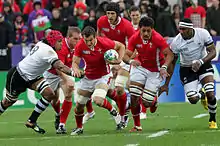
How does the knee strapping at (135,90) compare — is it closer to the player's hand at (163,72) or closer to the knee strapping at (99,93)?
the knee strapping at (99,93)

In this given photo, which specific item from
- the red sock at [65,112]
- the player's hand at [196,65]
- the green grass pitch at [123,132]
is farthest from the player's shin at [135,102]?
the red sock at [65,112]

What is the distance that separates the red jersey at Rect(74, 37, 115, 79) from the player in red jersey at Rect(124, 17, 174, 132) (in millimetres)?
477

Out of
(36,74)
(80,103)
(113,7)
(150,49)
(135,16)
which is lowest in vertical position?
(80,103)

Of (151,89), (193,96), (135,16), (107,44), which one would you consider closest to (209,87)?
(193,96)

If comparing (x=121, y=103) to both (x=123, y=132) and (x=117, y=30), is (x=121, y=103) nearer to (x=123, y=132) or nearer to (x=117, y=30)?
(x=123, y=132)

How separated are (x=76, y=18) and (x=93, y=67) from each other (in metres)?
10.1

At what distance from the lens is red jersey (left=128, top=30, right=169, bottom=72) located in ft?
54.4

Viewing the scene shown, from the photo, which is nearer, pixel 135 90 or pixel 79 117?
pixel 79 117

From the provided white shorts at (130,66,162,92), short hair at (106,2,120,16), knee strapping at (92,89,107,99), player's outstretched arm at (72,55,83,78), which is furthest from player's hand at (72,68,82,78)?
short hair at (106,2,120,16)

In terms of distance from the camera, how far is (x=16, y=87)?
55.4ft

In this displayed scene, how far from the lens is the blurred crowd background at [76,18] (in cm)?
2619

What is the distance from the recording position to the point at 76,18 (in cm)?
2652

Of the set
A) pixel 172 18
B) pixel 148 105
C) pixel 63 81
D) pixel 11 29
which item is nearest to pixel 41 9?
pixel 11 29

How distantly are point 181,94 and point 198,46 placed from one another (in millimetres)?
8245
